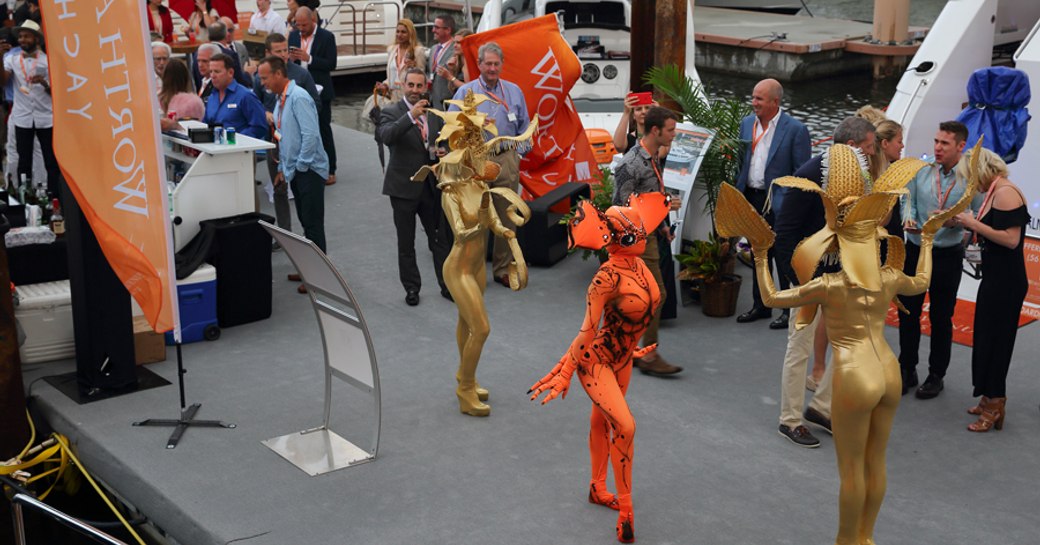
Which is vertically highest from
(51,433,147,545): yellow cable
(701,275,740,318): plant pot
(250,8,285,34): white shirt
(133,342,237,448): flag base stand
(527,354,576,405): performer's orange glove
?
(250,8,285,34): white shirt

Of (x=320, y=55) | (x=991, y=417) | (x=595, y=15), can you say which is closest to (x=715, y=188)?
(x=991, y=417)

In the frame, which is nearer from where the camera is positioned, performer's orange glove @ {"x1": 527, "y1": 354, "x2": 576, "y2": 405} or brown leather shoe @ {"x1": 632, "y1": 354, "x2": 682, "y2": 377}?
performer's orange glove @ {"x1": 527, "y1": 354, "x2": 576, "y2": 405}

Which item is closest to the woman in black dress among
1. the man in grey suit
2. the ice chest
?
the man in grey suit

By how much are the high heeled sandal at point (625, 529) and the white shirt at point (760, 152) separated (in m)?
3.88

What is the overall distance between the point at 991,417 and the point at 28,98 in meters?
9.65

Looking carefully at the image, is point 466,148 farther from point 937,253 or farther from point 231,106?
point 231,106

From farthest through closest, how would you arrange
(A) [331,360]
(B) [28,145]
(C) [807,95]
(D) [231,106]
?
(C) [807,95], (B) [28,145], (D) [231,106], (A) [331,360]

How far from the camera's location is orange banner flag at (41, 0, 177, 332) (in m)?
7.12

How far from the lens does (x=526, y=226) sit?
11.0 m

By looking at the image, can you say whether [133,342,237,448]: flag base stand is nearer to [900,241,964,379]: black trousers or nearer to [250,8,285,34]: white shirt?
[900,241,964,379]: black trousers

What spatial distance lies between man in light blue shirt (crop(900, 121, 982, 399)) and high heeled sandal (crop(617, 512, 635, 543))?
2.83 metres

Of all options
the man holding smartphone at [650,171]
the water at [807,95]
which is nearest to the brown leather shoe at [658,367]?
the man holding smartphone at [650,171]

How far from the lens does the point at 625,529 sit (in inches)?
245

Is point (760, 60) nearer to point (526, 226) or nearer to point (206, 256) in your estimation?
point (526, 226)
